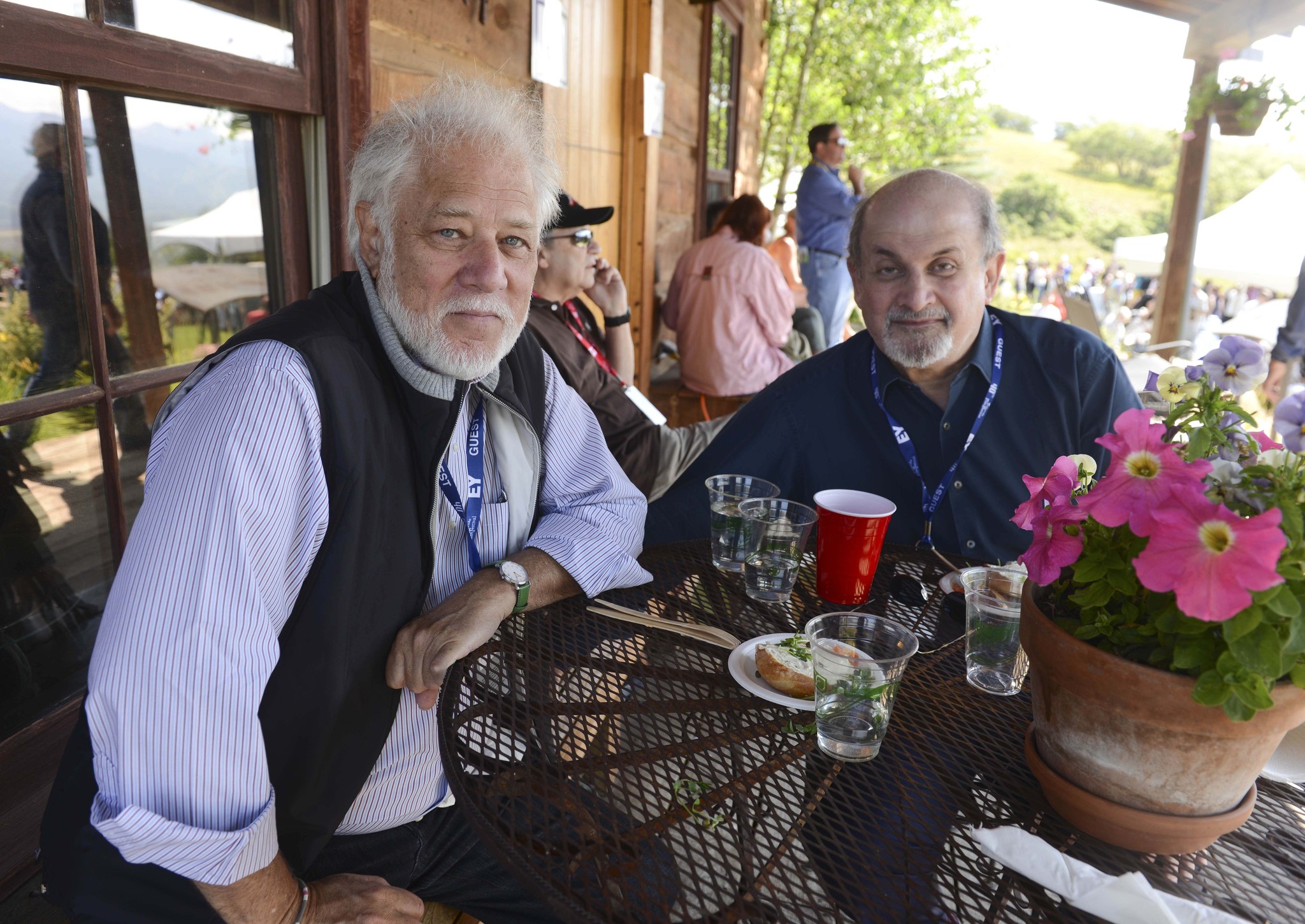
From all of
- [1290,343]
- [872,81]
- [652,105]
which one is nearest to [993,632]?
[652,105]

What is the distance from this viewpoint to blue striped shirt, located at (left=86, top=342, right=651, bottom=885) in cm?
95

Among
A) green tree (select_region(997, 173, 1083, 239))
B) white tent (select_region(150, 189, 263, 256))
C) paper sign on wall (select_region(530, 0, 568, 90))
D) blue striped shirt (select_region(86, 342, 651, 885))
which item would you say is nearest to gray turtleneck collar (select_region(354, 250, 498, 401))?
blue striped shirt (select_region(86, 342, 651, 885))

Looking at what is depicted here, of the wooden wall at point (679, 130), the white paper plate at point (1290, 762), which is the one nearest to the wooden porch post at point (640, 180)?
the wooden wall at point (679, 130)

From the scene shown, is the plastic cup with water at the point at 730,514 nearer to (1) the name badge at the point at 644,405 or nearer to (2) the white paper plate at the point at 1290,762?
(2) the white paper plate at the point at 1290,762

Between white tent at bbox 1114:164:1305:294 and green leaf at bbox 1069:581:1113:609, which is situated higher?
white tent at bbox 1114:164:1305:294

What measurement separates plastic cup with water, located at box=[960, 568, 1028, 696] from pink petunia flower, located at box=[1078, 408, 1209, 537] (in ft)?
1.16

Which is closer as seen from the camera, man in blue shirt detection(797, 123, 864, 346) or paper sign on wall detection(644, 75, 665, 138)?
paper sign on wall detection(644, 75, 665, 138)

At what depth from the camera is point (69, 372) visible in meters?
1.51

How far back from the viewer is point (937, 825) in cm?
87

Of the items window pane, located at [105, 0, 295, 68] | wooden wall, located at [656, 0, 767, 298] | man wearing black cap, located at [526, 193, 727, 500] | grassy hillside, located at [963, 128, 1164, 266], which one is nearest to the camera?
window pane, located at [105, 0, 295, 68]

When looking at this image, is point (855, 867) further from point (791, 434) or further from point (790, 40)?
point (790, 40)

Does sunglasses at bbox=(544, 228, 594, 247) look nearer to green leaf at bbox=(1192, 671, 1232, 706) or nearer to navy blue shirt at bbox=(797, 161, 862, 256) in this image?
green leaf at bbox=(1192, 671, 1232, 706)

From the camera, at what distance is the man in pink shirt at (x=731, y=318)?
14.8ft

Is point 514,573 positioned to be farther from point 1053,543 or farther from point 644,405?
point 644,405
